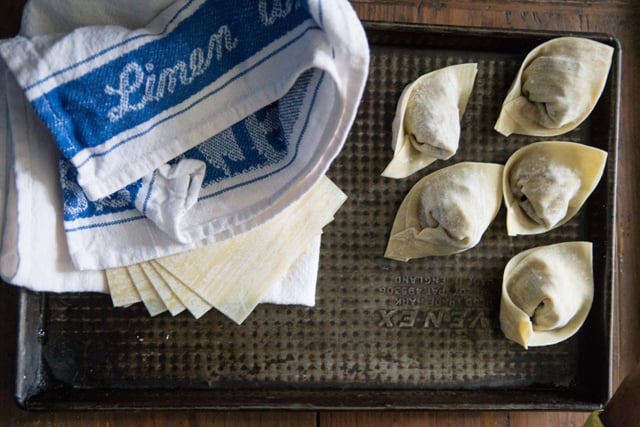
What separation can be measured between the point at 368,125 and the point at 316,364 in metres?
0.29

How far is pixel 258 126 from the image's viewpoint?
663mm

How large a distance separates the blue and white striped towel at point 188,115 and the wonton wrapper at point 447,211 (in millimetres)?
162

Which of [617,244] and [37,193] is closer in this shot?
[37,193]

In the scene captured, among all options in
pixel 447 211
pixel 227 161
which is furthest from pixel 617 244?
pixel 227 161

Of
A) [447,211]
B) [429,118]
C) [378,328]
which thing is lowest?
[378,328]

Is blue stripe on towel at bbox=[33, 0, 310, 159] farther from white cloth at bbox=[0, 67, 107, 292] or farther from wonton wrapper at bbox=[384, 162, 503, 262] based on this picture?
wonton wrapper at bbox=[384, 162, 503, 262]

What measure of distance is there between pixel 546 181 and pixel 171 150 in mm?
432

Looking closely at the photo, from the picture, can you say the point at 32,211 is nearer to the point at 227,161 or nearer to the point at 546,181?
the point at 227,161

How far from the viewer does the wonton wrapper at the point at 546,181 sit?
2.40 ft

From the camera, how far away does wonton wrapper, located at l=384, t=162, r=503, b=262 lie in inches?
28.0

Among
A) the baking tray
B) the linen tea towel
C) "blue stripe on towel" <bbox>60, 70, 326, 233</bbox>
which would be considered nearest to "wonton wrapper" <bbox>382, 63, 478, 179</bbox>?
the baking tray

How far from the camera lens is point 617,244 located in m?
0.81

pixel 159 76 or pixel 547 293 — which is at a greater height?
pixel 159 76

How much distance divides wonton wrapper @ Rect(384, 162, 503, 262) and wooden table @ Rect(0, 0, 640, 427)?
20 centimetres
